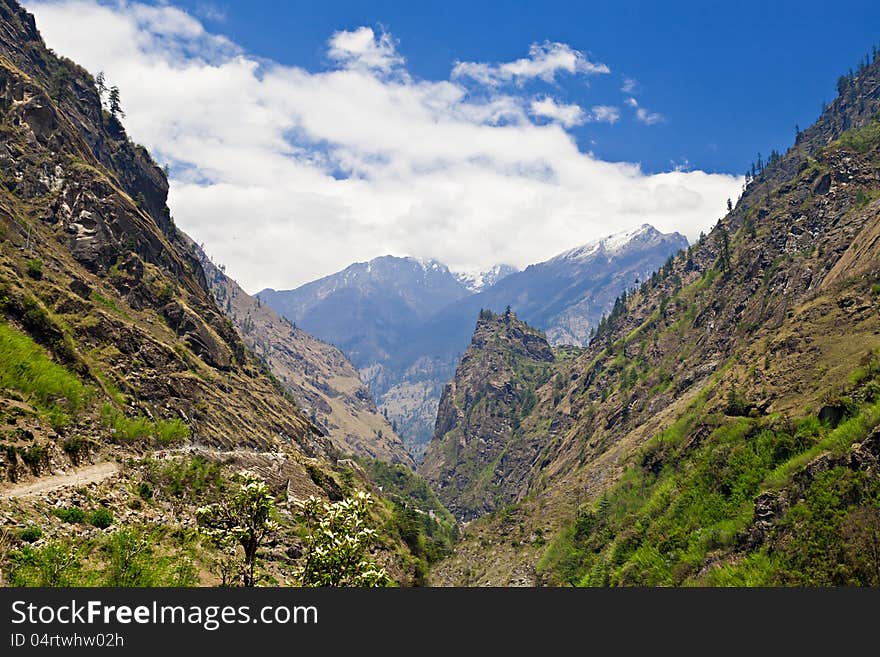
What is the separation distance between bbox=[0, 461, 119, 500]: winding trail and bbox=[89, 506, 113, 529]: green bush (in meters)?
2.99

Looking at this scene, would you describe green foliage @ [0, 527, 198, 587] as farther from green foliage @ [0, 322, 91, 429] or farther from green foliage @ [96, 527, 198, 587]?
green foliage @ [0, 322, 91, 429]

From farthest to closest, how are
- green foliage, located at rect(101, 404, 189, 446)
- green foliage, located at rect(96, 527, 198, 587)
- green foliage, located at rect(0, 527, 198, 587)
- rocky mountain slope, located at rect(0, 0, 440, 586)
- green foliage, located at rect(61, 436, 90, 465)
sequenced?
green foliage, located at rect(101, 404, 189, 446) → green foliage, located at rect(61, 436, 90, 465) → rocky mountain slope, located at rect(0, 0, 440, 586) → green foliage, located at rect(96, 527, 198, 587) → green foliage, located at rect(0, 527, 198, 587)

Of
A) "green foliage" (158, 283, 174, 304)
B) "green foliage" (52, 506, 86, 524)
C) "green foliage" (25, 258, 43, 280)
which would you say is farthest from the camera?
"green foliage" (158, 283, 174, 304)

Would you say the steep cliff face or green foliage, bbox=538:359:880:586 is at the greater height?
the steep cliff face

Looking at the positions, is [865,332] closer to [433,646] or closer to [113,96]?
[433,646]

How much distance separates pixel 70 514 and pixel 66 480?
22.3ft

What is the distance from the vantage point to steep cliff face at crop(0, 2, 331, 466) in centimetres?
6300

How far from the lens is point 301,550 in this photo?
119 ft

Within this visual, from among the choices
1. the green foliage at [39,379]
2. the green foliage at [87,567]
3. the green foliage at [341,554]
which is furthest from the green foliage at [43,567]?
the green foliage at [39,379]

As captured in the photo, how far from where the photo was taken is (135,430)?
49438 mm

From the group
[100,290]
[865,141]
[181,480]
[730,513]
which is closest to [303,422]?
[100,290]

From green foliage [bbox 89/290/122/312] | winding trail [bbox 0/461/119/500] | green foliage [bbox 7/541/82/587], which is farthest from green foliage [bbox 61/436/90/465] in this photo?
green foliage [bbox 89/290/122/312]

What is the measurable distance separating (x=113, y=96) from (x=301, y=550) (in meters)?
158

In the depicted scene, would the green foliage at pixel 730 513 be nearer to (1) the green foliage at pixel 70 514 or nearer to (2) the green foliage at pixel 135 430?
(1) the green foliage at pixel 70 514
